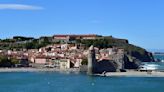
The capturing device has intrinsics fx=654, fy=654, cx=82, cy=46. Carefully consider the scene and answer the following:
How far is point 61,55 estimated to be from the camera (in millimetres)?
75812

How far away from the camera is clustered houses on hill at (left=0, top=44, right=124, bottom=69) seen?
2709 inches

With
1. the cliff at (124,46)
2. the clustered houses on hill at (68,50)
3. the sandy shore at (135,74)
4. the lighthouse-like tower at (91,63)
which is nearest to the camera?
the sandy shore at (135,74)

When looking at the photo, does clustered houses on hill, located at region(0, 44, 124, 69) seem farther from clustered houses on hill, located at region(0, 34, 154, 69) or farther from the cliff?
the cliff

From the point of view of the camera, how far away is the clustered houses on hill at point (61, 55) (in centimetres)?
6881

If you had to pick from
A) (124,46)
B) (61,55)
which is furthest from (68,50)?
(124,46)

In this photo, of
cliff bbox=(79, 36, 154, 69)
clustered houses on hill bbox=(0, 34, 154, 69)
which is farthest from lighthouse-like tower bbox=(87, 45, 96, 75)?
cliff bbox=(79, 36, 154, 69)

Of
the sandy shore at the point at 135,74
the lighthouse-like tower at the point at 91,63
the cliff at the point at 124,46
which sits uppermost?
the cliff at the point at 124,46

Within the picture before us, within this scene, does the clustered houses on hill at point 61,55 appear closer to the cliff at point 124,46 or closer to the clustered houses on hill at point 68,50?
the clustered houses on hill at point 68,50

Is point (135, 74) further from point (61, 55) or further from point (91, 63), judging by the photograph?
point (61, 55)

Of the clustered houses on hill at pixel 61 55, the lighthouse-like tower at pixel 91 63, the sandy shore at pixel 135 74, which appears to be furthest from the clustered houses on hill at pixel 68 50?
the sandy shore at pixel 135 74

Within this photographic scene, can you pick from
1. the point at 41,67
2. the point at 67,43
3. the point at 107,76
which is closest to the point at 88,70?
the point at 107,76

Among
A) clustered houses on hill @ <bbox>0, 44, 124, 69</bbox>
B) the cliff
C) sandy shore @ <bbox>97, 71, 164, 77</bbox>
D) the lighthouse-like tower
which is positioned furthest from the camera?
the cliff

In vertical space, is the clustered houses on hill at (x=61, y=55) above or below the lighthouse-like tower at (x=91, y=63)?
above

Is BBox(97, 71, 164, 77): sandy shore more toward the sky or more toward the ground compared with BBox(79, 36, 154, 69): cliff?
more toward the ground
